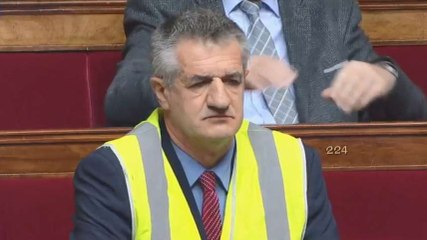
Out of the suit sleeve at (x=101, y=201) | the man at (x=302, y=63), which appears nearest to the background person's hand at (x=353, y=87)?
the man at (x=302, y=63)

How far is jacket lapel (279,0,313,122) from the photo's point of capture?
2627 millimetres

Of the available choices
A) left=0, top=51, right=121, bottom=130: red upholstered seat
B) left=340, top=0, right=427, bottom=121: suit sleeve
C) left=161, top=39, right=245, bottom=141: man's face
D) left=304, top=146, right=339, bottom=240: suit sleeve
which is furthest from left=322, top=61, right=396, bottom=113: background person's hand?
left=0, top=51, right=121, bottom=130: red upholstered seat

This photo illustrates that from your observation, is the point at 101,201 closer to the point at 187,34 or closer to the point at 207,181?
the point at 207,181

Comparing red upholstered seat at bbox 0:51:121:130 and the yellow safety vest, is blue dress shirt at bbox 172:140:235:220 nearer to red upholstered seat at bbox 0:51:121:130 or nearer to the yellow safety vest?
the yellow safety vest

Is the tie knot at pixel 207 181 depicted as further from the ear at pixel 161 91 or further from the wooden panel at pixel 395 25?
the wooden panel at pixel 395 25

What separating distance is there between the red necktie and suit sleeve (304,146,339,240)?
152mm

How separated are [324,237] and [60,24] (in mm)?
1247

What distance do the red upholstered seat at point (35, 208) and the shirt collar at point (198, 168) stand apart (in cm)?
39

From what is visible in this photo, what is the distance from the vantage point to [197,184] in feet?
6.72

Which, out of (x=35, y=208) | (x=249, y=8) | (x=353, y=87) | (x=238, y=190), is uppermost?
(x=249, y=8)

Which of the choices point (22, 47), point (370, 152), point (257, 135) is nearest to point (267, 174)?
point (257, 135)

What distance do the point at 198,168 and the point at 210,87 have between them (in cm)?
15

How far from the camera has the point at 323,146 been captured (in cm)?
244

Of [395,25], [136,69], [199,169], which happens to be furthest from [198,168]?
[395,25]
